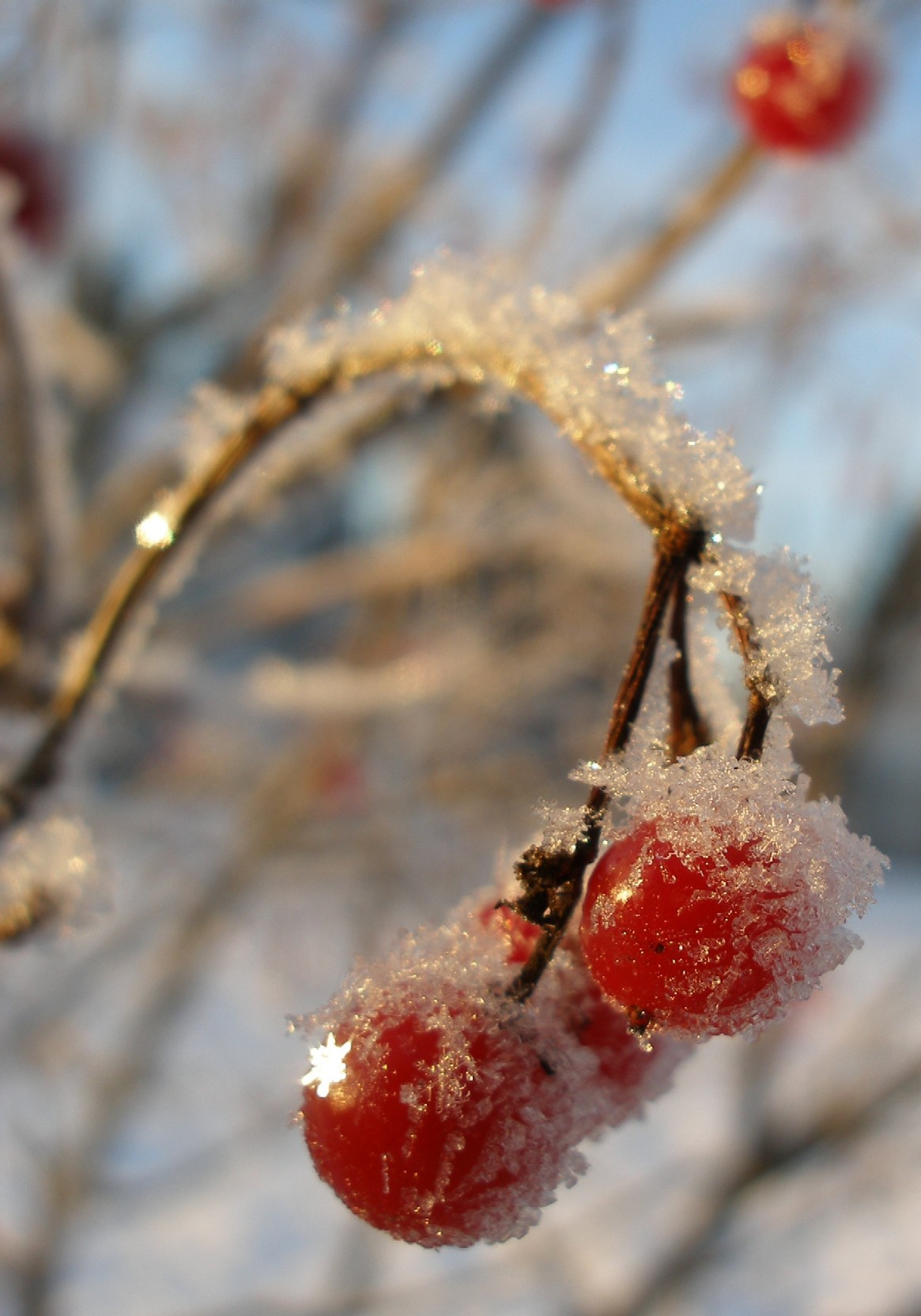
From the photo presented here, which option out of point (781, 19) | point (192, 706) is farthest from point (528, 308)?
point (192, 706)

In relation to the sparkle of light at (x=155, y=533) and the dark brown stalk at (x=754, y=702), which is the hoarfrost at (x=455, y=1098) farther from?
the sparkle of light at (x=155, y=533)

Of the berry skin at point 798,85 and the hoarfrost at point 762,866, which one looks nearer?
the hoarfrost at point 762,866

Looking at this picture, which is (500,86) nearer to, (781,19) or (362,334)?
(781,19)

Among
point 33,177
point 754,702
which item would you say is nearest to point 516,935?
point 754,702

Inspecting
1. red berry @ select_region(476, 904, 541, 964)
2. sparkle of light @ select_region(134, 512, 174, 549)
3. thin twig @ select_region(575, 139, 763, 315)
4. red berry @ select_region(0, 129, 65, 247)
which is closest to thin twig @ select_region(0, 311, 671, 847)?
sparkle of light @ select_region(134, 512, 174, 549)

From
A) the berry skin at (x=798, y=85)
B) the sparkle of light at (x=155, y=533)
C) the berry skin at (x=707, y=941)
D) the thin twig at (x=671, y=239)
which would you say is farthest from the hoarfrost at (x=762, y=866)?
the berry skin at (x=798, y=85)

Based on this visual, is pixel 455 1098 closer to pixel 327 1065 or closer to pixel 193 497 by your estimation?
pixel 327 1065
